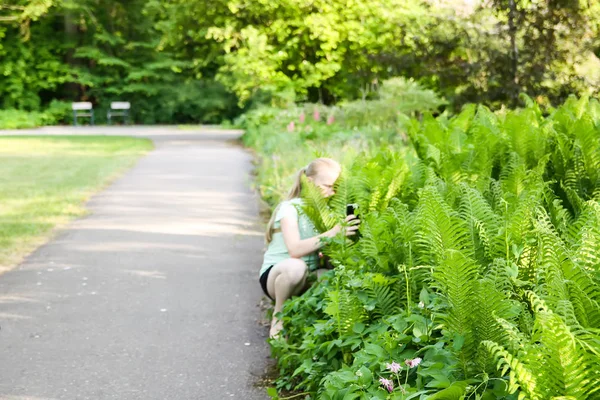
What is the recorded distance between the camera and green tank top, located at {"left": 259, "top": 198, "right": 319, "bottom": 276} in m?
5.61

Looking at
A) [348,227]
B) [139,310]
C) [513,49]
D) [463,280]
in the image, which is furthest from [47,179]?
[463,280]

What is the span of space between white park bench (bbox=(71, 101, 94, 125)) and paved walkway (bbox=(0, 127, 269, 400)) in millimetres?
29982

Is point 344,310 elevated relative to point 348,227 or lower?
lower

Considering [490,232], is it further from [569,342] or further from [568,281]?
[569,342]

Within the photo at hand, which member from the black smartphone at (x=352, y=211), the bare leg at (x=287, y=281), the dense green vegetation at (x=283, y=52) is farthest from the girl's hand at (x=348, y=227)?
the dense green vegetation at (x=283, y=52)

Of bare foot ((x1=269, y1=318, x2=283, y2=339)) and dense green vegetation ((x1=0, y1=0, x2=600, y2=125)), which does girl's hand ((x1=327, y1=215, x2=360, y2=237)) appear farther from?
dense green vegetation ((x1=0, y1=0, x2=600, y2=125))

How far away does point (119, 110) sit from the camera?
4256 centimetres

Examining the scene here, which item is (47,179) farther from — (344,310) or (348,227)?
(344,310)

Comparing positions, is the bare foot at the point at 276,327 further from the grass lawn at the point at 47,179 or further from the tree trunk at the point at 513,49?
the tree trunk at the point at 513,49

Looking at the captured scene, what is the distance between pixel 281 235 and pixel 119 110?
38.4 meters

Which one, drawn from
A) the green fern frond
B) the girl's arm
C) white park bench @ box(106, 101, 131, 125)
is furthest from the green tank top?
white park bench @ box(106, 101, 131, 125)

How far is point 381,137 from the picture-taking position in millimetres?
13852

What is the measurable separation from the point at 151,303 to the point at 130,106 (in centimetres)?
3772

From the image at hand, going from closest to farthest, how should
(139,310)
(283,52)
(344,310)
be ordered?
(344,310) → (139,310) → (283,52)
